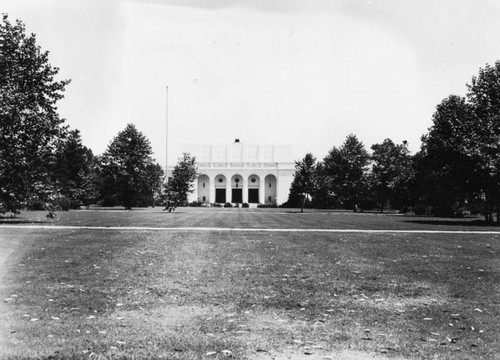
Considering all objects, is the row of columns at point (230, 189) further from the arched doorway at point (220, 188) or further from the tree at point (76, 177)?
the tree at point (76, 177)

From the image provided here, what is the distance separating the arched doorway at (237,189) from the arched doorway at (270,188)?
16.6 feet

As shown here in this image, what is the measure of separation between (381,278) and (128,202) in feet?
179

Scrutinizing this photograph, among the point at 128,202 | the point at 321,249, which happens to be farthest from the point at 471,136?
the point at 128,202

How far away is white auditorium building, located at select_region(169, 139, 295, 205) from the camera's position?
309ft

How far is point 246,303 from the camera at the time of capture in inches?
291

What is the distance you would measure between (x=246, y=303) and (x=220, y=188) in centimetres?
8948

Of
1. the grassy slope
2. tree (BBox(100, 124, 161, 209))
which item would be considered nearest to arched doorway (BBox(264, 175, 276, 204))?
tree (BBox(100, 124, 161, 209))

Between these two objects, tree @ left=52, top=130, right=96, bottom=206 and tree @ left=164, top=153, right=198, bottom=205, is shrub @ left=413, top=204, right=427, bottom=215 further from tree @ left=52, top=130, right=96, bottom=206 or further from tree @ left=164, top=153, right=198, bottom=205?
tree @ left=52, top=130, right=96, bottom=206

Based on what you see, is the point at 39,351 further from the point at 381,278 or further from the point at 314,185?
the point at 314,185

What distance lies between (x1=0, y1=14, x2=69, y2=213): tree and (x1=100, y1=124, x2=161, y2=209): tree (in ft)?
129

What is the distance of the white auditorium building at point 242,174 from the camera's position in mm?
94062

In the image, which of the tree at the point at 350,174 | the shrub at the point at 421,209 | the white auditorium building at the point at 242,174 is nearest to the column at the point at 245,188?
the white auditorium building at the point at 242,174

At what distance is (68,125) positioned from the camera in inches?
961

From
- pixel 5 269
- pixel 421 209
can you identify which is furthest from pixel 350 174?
pixel 5 269
